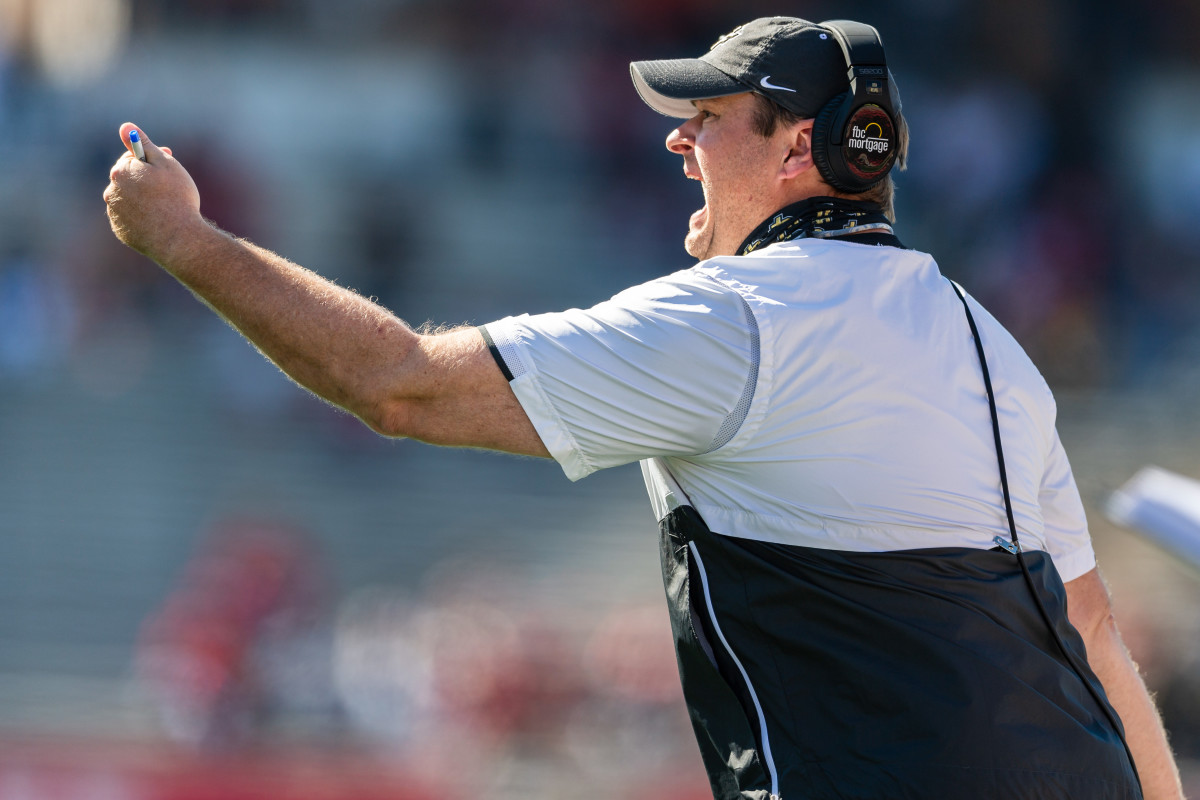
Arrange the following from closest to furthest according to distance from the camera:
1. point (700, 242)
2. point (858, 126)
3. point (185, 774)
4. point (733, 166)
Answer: point (858, 126) → point (733, 166) → point (700, 242) → point (185, 774)

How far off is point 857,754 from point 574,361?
0.67 metres

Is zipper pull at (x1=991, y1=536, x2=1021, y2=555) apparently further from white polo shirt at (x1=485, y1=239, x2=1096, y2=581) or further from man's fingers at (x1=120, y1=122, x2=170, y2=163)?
man's fingers at (x1=120, y1=122, x2=170, y2=163)

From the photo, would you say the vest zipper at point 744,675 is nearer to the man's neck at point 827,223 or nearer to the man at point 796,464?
the man at point 796,464

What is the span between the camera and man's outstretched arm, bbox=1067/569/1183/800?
216cm

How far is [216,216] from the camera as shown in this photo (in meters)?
9.01

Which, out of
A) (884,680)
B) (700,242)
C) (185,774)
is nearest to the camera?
(884,680)

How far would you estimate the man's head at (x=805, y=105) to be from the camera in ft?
6.68

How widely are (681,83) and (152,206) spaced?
2.90 feet

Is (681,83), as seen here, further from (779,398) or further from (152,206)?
(152,206)

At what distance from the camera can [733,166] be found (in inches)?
84.1

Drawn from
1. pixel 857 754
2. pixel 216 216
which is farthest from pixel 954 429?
pixel 216 216

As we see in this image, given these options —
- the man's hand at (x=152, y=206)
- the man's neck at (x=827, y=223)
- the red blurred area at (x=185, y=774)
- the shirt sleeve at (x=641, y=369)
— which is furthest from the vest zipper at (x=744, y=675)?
the red blurred area at (x=185, y=774)

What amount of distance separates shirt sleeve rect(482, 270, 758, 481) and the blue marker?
63 centimetres

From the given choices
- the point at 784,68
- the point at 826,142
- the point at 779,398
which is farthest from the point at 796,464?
the point at 784,68
